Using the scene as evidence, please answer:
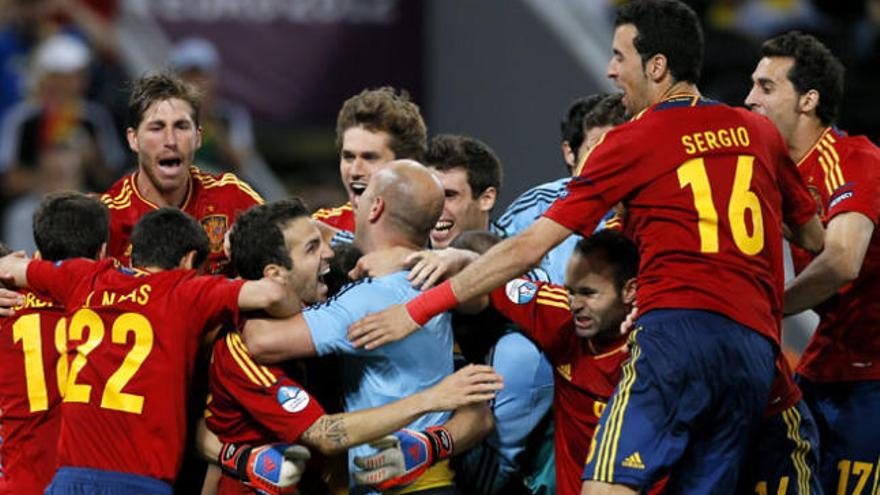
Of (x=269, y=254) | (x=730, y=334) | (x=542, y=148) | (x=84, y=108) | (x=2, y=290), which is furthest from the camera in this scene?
(x=542, y=148)

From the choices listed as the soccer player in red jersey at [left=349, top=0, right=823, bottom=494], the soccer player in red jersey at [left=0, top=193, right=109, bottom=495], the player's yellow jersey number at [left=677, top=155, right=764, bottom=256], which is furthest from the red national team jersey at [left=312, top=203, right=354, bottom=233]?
the player's yellow jersey number at [left=677, top=155, right=764, bottom=256]

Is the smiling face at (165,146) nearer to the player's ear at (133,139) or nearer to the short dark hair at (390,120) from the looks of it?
the player's ear at (133,139)

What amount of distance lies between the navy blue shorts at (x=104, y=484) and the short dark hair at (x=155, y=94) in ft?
6.36

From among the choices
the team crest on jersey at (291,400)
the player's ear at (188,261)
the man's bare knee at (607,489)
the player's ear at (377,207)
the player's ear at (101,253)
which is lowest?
the man's bare knee at (607,489)

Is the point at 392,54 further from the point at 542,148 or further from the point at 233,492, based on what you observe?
the point at 233,492


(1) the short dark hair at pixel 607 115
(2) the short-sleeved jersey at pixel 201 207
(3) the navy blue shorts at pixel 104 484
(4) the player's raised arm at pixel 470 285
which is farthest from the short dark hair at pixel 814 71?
(3) the navy blue shorts at pixel 104 484

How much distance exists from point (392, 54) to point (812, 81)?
24.4 feet

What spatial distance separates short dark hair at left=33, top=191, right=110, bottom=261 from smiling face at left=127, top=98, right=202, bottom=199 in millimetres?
682

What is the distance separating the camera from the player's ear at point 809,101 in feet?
23.5

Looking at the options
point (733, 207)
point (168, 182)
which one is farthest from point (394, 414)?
point (168, 182)

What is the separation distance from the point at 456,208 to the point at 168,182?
155cm

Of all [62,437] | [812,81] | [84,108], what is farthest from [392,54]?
[62,437]

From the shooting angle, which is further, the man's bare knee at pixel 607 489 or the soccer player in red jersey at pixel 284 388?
the soccer player in red jersey at pixel 284 388

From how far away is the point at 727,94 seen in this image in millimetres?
13211
